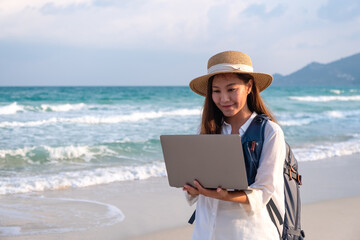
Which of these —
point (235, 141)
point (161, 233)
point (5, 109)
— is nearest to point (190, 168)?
point (235, 141)

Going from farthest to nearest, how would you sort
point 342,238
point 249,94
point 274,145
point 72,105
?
1. point 72,105
2. point 342,238
3. point 249,94
4. point 274,145

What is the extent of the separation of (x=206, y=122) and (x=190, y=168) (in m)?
0.39

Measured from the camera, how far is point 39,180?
21.3ft

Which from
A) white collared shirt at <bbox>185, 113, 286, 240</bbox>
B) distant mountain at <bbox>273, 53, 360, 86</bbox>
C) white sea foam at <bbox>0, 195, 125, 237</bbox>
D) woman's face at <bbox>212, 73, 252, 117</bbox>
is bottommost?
white sea foam at <bbox>0, 195, 125, 237</bbox>

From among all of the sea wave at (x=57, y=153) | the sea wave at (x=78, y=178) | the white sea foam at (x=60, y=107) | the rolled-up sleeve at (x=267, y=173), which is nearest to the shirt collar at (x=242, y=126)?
the rolled-up sleeve at (x=267, y=173)

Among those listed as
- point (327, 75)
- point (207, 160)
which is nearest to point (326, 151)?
point (207, 160)

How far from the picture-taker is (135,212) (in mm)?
4953

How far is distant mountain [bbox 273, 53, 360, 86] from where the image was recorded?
337 feet

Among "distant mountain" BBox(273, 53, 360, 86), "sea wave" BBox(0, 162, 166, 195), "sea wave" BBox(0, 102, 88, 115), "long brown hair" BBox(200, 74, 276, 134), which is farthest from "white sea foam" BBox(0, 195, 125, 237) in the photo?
"distant mountain" BBox(273, 53, 360, 86)

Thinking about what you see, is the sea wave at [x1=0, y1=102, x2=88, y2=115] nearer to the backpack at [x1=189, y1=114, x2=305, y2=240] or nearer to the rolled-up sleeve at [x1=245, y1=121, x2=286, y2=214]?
the backpack at [x1=189, y1=114, x2=305, y2=240]

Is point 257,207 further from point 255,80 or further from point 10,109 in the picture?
point 10,109

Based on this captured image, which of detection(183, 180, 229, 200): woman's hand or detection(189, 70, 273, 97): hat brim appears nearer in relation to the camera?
detection(183, 180, 229, 200): woman's hand

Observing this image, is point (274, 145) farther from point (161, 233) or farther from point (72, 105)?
point (72, 105)

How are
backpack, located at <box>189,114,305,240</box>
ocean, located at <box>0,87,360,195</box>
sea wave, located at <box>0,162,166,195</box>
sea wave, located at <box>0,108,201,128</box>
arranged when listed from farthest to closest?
sea wave, located at <box>0,108,201,128</box> < ocean, located at <box>0,87,360,195</box> < sea wave, located at <box>0,162,166,195</box> < backpack, located at <box>189,114,305,240</box>
